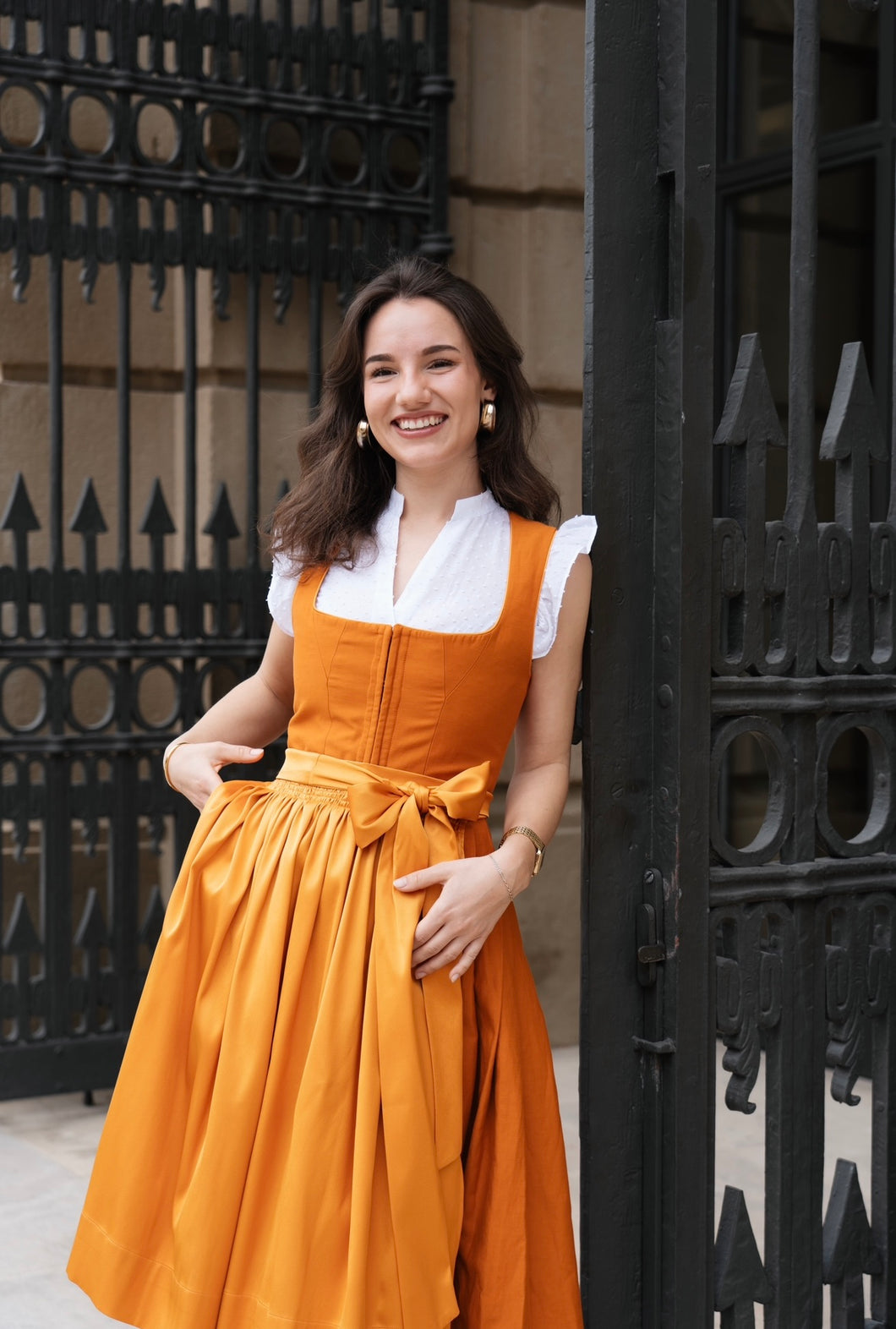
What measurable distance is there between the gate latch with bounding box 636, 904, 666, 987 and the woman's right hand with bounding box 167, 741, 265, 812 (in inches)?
26.3

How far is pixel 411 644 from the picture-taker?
211cm

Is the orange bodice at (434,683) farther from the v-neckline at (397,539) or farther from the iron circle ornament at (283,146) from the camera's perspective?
the iron circle ornament at (283,146)

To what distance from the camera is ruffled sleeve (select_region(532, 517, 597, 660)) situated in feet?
6.81

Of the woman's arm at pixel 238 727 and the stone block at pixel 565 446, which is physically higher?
the stone block at pixel 565 446

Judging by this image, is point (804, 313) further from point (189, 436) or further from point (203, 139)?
point (203, 139)

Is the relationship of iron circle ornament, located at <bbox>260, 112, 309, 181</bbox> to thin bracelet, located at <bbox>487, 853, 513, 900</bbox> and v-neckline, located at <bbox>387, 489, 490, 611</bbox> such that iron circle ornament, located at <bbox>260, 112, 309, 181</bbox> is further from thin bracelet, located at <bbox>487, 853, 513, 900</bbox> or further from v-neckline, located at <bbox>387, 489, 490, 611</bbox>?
thin bracelet, located at <bbox>487, 853, 513, 900</bbox>

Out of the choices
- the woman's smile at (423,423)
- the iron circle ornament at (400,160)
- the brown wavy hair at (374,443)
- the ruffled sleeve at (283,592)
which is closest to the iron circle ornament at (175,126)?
the iron circle ornament at (400,160)

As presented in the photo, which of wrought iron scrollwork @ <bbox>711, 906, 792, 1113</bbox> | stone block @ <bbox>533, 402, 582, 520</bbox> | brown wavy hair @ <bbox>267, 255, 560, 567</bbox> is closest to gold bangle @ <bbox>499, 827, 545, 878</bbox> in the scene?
wrought iron scrollwork @ <bbox>711, 906, 792, 1113</bbox>

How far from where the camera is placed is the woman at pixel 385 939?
77.0 inches

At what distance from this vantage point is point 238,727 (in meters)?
2.46

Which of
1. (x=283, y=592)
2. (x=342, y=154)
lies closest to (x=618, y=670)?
(x=283, y=592)

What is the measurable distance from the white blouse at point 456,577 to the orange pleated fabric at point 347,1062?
0.03 meters

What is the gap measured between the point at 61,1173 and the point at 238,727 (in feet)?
6.01

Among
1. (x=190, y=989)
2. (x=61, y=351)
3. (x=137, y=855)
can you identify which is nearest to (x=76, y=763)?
(x=137, y=855)
